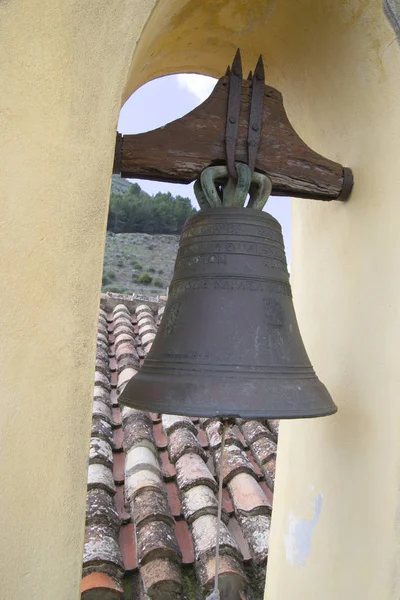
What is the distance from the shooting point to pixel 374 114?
4.65 feet

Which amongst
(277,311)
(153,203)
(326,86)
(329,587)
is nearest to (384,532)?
(329,587)

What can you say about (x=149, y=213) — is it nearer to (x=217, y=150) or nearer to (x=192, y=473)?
(x=192, y=473)

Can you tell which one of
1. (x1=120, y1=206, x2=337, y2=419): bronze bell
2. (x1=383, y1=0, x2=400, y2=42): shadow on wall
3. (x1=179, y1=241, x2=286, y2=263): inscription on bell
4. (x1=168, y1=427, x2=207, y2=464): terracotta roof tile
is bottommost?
(x1=168, y1=427, x2=207, y2=464): terracotta roof tile

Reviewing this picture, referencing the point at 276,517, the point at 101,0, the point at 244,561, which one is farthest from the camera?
the point at 244,561

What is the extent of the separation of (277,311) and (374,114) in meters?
0.57

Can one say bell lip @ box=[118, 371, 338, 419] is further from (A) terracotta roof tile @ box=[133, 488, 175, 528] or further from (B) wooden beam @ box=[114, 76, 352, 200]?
(A) terracotta roof tile @ box=[133, 488, 175, 528]

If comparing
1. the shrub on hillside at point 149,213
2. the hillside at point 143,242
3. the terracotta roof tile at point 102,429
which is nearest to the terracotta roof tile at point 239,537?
the terracotta roof tile at point 102,429

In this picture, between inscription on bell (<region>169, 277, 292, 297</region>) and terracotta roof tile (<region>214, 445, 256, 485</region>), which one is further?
terracotta roof tile (<region>214, 445, 256, 485</region>)

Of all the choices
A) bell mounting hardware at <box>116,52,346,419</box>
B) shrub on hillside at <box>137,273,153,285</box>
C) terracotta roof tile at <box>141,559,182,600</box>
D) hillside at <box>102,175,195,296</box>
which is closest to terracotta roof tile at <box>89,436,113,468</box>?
terracotta roof tile at <box>141,559,182,600</box>

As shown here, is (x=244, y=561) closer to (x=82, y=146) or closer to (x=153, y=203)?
(x=82, y=146)

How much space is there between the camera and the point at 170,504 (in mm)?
2092

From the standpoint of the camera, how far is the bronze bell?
1.12 meters

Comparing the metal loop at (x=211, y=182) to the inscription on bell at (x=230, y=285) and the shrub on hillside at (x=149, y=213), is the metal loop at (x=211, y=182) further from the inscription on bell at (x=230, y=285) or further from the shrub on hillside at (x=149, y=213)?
the shrub on hillside at (x=149, y=213)

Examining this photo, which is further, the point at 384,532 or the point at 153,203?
the point at 153,203
